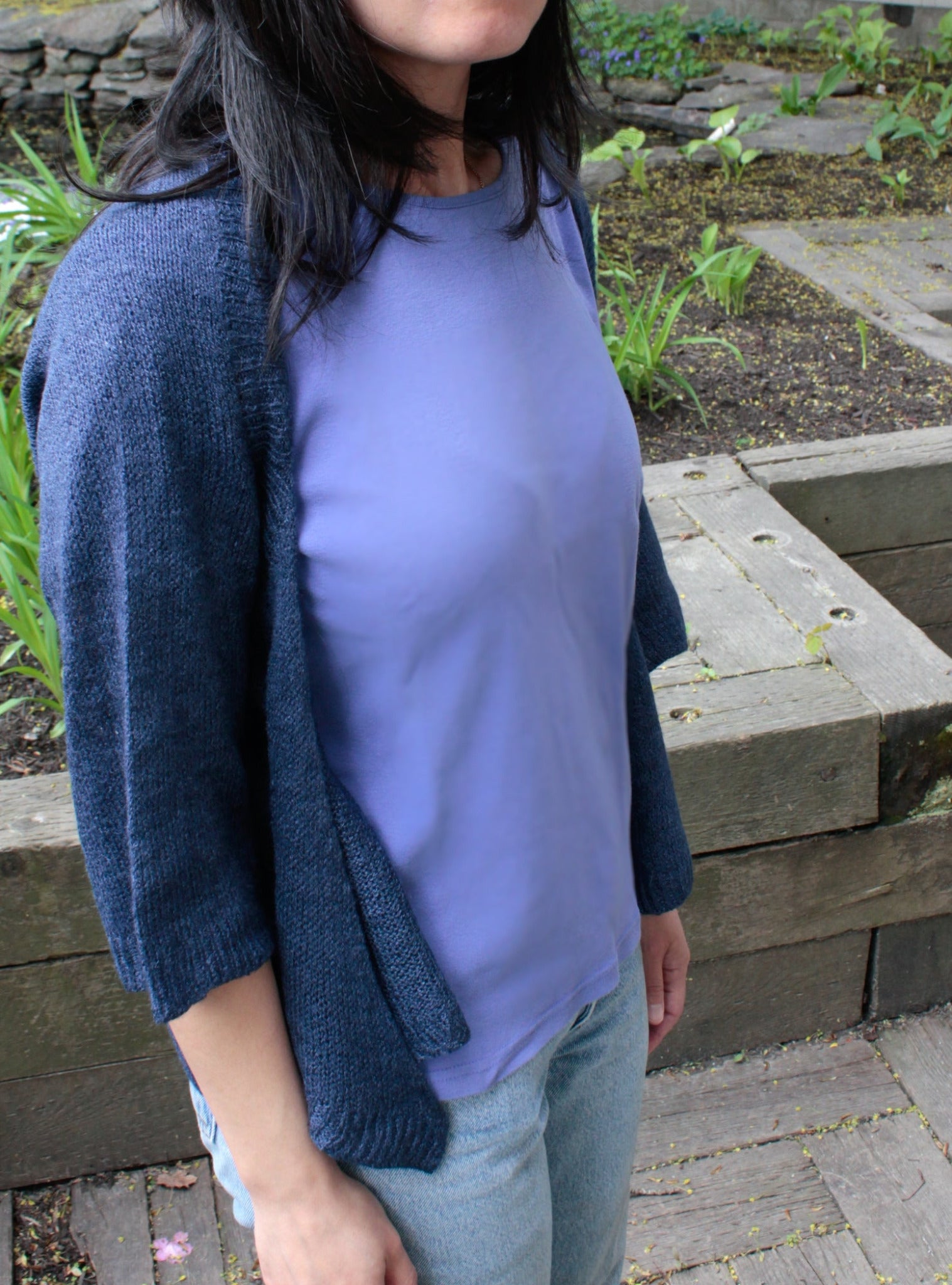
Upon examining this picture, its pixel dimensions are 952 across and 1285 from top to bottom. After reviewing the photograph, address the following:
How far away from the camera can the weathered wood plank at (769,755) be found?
184 centimetres

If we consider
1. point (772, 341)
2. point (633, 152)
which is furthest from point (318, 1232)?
point (633, 152)

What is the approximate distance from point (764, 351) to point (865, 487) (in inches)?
38.7

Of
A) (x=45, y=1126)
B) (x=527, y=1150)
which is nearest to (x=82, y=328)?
(x=527, y=1150)

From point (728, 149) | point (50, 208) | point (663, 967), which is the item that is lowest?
point (728, 149)

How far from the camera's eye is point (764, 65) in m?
7.98

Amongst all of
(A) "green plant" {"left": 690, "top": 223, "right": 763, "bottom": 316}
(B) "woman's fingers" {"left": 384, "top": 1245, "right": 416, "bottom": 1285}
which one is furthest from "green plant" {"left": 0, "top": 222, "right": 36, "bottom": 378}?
(B) "woman's fingers" {"left": 384, "top": 1245, "right": 416, "bottom": 1285}

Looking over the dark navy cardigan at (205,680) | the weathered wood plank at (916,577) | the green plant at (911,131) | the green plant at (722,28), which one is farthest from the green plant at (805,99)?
the dark navy cardigan at (205,680)

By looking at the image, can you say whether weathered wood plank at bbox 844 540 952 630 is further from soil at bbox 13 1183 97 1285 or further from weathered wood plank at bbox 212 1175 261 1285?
soil at bbox 13 1183 97 1285

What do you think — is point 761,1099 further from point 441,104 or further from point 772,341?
point 772,341

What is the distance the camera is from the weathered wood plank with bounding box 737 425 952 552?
256cm

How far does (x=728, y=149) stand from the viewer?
16.4 feet

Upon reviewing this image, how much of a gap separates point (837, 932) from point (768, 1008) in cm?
19

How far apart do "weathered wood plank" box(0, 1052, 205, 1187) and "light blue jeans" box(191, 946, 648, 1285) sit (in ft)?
3.17

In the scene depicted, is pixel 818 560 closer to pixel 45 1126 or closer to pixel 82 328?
pixel 45 1126
